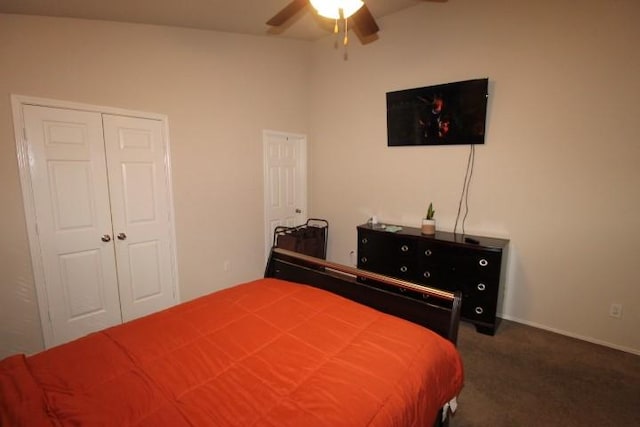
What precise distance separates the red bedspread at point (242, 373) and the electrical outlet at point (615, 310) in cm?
202

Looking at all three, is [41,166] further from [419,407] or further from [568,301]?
[568,301]

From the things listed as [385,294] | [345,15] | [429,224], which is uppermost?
[345,15]

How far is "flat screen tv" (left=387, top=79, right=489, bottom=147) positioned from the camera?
2910 mm

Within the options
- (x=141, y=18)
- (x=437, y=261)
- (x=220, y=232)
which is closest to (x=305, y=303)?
(x=437, y=261)

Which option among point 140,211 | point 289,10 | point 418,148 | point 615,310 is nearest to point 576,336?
point 615,310

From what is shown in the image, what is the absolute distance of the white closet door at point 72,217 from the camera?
238 centimetres

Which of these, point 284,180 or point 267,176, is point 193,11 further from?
point 284,180

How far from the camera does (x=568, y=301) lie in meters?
2.68

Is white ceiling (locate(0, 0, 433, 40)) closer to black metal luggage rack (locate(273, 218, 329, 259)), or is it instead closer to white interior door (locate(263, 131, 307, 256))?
white interior door (locate(263, 131, 307, 256))

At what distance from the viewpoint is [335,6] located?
5.34 ft

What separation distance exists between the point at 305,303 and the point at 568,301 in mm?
2511

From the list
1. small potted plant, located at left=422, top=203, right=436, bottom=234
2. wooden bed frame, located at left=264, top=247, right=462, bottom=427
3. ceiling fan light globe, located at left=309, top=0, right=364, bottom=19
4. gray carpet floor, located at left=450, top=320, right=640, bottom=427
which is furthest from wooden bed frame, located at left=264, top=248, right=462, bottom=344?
ceiling fan light globe, located at left=309, top=0, right=364, bottom=19

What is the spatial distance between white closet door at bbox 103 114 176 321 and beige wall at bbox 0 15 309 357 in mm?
138

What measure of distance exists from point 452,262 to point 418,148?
137 cm
